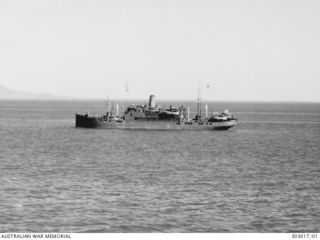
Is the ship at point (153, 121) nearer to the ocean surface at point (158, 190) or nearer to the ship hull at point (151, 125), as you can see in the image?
the ship hull at point (151, 125)

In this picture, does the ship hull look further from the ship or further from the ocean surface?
the ocean surface

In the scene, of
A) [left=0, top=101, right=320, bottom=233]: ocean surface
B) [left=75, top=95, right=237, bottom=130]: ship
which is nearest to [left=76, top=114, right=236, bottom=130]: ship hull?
[left=75, top=95, right=237, bottom=130]: ship

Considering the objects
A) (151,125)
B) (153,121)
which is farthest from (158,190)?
(151,125)

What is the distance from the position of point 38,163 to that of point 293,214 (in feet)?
113

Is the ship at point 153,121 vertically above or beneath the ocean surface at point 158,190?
above

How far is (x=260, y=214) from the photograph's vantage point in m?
37.9

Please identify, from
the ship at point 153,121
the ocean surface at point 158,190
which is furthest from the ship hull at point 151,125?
the ocean surface at point 158,190

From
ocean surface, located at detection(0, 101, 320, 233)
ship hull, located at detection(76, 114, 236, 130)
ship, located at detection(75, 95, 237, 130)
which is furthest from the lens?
ship hull, located at detection(76, 114, 236, 130)

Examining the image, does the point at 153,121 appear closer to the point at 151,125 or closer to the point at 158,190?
the point at 151,125

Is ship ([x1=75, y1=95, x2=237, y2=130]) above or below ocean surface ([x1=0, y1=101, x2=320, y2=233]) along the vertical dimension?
above

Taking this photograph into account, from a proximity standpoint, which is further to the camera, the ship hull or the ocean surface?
the ship hull

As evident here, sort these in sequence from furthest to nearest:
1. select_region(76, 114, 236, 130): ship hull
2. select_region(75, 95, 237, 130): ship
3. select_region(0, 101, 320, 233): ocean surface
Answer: select_region(76, 114, 236, 130): ship hull, select_region(75, 95, 237, 130): ship, select_region(0, 101, 320, 233): ocean surface

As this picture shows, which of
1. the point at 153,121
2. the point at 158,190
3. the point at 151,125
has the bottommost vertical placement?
the point at 158,190

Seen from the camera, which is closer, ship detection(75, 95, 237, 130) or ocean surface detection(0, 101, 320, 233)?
ocean surface detection(0, 101, 320, 233)
